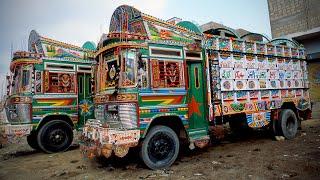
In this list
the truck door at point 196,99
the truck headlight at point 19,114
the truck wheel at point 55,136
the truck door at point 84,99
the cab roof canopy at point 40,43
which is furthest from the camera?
the cab roof canopy at point 40,43

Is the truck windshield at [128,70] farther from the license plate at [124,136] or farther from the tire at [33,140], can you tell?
the tire at [33,140]

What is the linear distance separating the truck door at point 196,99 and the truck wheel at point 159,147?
741mm

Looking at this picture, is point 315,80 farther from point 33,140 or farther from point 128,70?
point 33,140

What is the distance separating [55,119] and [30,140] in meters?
1.25

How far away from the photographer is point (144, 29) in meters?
5.99

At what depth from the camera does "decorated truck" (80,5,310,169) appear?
17.8ft

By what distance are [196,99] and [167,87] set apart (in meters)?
1.03

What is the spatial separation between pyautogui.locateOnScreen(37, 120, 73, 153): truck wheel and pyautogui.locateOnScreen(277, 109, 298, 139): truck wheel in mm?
7021

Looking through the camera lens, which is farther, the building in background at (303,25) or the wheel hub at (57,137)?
the building in background at (303,25)

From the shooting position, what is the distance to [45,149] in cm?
820

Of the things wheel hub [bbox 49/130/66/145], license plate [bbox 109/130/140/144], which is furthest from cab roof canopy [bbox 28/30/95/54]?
license plate [bbox 109/130/140/144]

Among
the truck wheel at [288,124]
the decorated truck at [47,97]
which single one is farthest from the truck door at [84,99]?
the truck wheel at [288,124]

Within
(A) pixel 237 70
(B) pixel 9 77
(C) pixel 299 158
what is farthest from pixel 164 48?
(B) pixel 9 77

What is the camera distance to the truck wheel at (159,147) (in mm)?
5444
